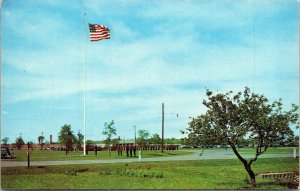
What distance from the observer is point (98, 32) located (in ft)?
70.4

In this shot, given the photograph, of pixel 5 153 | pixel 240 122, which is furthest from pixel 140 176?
pixel 5 153

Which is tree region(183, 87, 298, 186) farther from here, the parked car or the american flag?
the parked car

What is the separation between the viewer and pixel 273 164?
960 inches

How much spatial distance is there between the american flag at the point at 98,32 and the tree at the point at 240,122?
5852mm

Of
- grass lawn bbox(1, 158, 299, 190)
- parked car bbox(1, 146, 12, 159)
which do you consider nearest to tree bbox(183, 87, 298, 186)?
grass lawn bbox(1, 158, 299, 190)

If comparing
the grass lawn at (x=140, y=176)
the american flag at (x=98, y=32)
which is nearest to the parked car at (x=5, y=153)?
the grass lawn at (x=140, y=176)

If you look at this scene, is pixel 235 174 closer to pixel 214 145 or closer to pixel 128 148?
pixel 214 145

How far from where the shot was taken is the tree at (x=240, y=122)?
18031 millimetres

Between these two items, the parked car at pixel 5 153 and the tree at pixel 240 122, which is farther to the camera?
the parked car at pixel 5 153

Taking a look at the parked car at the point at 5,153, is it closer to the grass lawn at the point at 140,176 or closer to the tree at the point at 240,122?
the grass lawn at the point at 140,176

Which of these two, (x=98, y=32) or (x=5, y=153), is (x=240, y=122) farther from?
(x=5, y=153)

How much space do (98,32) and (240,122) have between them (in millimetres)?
7792

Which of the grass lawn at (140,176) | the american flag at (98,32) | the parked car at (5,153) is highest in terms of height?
the american flag at (98,32)

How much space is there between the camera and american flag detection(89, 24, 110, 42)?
21.2 metres
